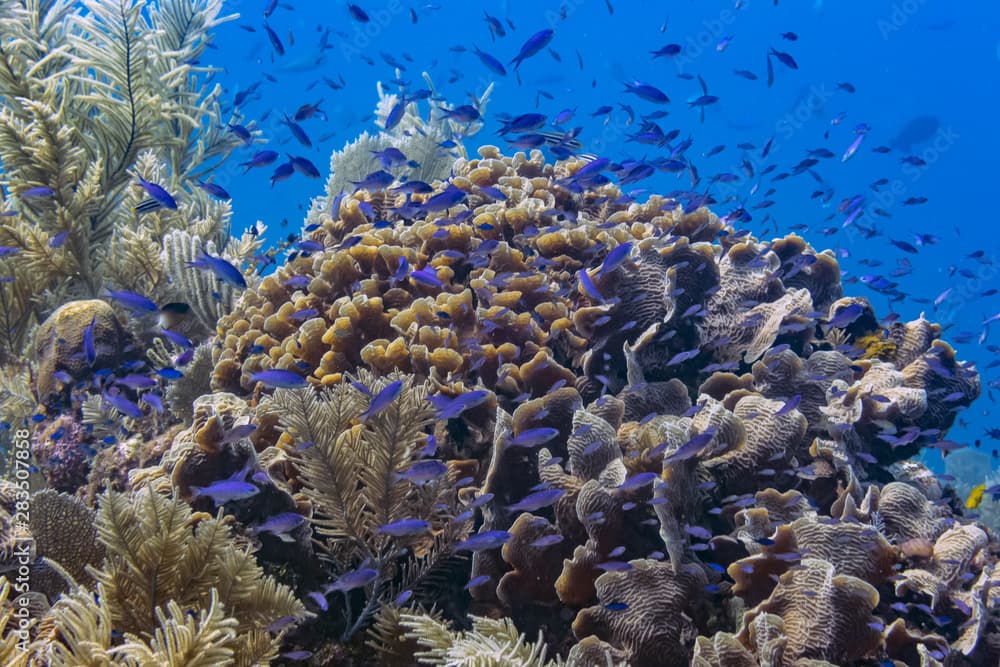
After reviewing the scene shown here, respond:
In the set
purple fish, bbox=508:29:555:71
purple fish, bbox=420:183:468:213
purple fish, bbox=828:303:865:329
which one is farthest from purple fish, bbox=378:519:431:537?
purple fish, bbox=508:29:555:71

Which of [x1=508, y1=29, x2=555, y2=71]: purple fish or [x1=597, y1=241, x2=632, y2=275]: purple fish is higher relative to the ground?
[x1=508, y1=29, x2=555, y2=71]: purple fish

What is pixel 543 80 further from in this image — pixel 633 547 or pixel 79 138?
pixel 633 547

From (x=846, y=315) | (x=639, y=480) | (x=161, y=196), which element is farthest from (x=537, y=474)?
(x=161, y=196)

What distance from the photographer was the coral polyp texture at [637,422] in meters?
2.75

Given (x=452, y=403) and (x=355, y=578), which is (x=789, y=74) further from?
(x=355, y=578)

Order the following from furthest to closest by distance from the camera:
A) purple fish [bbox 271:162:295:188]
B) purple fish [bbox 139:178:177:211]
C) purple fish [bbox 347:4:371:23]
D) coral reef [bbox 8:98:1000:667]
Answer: purple fish [bbox 347:4:371:23] → purple fish [bbox 271:162:295:188] → purple fish [bbox 139:178:177:211] → coral reef [bbox 8:98:1000:667]

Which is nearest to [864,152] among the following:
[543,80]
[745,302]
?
[543,80]

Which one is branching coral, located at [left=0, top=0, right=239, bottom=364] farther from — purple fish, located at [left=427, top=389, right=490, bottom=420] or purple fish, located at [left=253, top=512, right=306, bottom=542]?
purple fish, located at [left=427, top=389, right=490, bottom=420]

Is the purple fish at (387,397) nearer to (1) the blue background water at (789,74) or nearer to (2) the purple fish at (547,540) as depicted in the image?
(2) the purple fish at (547,540)

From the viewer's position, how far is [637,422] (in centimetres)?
375

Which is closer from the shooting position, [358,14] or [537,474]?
[537,474]

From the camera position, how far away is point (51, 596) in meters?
2.86

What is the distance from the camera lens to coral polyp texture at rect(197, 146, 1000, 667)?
2752mm

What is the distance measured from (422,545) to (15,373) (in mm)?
5561
